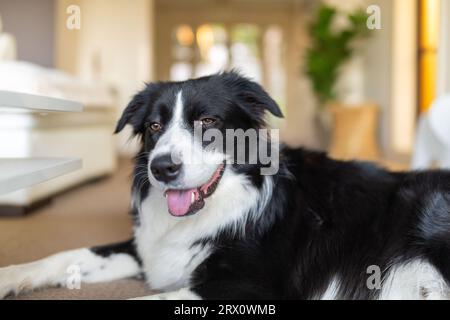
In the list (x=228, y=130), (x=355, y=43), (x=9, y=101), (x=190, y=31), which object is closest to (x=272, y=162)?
(x=228, y=130)

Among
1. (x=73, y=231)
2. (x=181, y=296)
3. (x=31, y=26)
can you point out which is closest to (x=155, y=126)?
(x=181, y=296)

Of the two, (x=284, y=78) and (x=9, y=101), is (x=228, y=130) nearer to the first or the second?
(x=9, y=101)

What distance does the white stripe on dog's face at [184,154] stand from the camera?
4.93 feet

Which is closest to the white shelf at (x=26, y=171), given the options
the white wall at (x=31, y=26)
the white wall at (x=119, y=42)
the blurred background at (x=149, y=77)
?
the blurred background at (x=149, y=77)

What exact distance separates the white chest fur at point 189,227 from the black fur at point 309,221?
0.13ft

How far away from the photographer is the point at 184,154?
1515 mm

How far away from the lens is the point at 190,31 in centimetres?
1240

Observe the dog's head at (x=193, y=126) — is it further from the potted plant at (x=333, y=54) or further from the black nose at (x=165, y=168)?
the potted plant at (x=333, y=54)

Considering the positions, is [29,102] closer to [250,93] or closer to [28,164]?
[28,164]

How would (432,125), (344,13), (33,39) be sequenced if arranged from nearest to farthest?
(432,125) < (33,39) < (344,13)

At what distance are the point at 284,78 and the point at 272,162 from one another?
11.7m

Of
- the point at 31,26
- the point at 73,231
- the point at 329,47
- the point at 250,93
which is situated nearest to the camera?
the point at 250,93

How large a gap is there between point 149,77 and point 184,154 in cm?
746

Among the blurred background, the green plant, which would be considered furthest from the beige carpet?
the green plant
